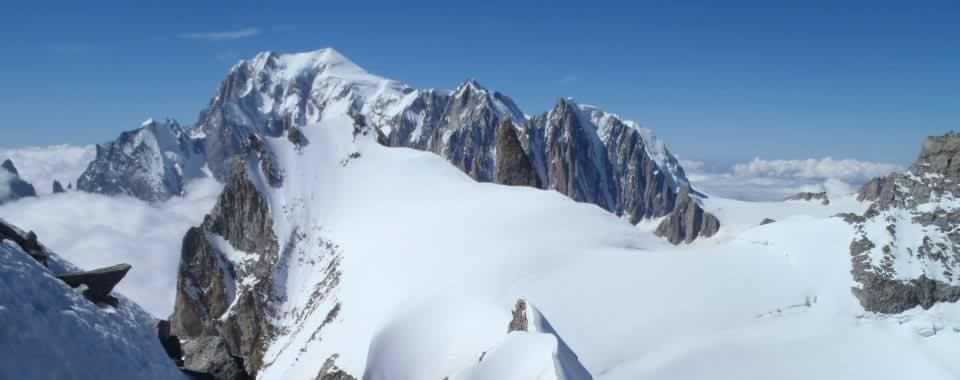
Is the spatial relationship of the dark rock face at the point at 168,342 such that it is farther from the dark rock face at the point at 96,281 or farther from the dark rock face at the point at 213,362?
the dark rock face at the point at 96,281

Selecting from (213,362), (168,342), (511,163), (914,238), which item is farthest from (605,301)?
(511,163)

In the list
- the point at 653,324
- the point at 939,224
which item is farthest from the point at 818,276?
the point at 653,324

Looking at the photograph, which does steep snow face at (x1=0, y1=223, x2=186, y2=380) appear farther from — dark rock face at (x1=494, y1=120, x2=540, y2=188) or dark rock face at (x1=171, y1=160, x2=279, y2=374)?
dark rock face at (x1=494, y1=120, x2=540, y2=188)

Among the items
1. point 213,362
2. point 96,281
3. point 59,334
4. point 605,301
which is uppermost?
point 96,281

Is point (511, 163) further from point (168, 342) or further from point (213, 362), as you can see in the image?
point (168, 342)

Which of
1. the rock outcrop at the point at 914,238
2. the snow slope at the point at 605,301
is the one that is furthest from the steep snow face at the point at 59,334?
the rock outcrop at the point at 914,238

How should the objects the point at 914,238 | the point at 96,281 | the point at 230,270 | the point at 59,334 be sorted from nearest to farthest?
the point at 59,334, the point at 96,281, the point at 914,238, the point at 230,270
